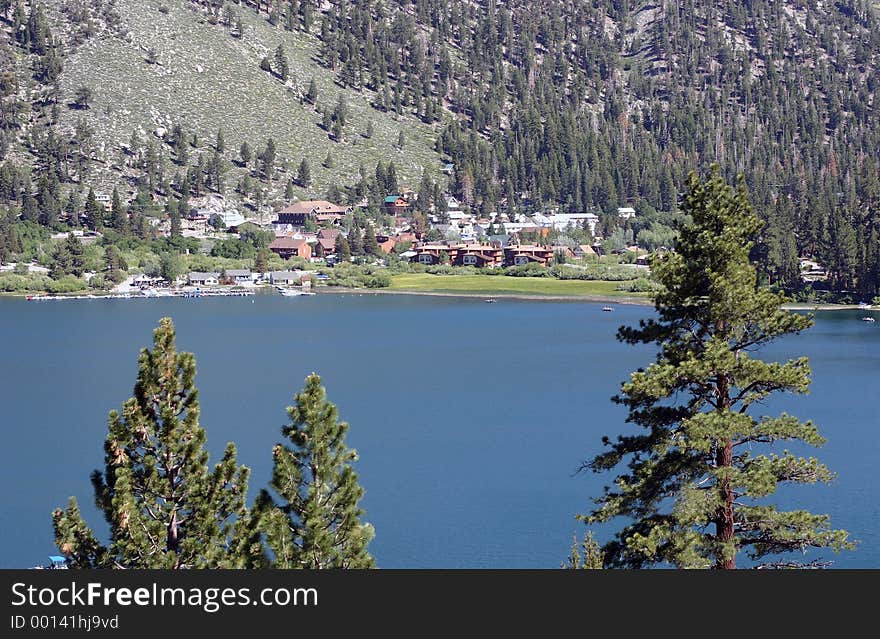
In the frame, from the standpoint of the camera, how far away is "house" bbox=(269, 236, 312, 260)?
14300cm

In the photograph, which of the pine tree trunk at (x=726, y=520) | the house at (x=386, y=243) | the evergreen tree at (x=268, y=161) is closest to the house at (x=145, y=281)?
the house at (x=386, y=243)

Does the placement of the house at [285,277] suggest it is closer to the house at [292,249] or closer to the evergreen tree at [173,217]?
the house at [292,249]

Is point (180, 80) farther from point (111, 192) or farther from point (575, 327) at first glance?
point (575, 327)

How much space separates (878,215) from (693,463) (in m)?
104

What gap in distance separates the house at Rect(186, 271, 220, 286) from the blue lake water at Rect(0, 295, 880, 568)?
692 inches

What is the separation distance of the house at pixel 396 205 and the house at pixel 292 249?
2430cm

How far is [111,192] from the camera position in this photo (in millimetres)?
158375

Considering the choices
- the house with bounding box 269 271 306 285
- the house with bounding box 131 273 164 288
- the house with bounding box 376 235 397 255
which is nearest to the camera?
the house with bounding box 131 273 164 288

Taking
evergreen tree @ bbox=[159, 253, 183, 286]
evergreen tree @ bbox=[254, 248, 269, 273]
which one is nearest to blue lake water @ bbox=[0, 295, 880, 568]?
evergreen tree @ bbox=[159, 253, 183, 286]

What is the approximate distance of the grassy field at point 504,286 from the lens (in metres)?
122

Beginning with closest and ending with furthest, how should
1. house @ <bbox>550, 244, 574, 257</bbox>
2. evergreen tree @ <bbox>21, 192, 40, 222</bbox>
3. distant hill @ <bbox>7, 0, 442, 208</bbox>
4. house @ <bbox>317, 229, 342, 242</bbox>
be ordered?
house @ <bbox>550, 244, 574, 257</bbox> → evergreen tree @ <bbox>21, 192, 40, 222</bbox> → house @ <bbox>317, 229, 342, 242</bbox> → distant hill @ <bbox>7, 0, 442, 208</bbox>

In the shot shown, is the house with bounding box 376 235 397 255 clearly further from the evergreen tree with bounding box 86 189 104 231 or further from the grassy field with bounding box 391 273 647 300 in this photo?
the evergreen tree with bounding box 86 189 104 231

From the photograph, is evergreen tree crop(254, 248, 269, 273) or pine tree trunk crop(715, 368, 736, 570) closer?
pine tree trunk crop(715, 368, 736, 570)

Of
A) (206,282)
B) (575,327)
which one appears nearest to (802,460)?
(575,327)
